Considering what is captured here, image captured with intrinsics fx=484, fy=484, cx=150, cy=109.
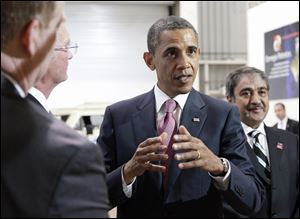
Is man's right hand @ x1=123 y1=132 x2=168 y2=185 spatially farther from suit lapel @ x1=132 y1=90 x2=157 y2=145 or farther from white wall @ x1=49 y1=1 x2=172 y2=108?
white wall @ x1=49 y1=1 x2=172 y2=108

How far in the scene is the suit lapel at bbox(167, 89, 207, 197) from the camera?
5.53ft

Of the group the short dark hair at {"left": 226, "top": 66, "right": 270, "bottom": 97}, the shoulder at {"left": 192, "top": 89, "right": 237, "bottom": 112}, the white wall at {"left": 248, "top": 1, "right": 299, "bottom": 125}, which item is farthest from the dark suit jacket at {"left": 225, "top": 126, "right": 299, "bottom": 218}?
the white wall at {"left": 248, "top": 1, "right": 299, "bottom": 125}

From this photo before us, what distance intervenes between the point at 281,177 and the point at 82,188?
1703mm

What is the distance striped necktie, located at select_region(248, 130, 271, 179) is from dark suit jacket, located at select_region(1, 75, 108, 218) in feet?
5.37

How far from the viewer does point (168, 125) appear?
5.65 feet

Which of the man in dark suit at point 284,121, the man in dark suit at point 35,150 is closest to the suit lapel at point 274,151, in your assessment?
the man in dark suit at point 35,150

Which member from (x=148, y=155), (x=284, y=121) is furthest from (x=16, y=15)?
(x=284, y=121)

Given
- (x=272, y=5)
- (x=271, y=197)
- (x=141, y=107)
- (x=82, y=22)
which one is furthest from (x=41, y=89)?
(x=272, y=5)

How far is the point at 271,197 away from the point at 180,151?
933 mm

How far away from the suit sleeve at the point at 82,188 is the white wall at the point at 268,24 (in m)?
7.45

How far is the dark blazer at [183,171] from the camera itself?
1669mm

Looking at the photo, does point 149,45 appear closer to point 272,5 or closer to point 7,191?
point 7,191

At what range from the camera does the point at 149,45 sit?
1.87m

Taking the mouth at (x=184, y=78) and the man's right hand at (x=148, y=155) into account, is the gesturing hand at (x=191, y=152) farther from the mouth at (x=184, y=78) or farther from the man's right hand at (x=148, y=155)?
the mouth at (x=184, y=78)
